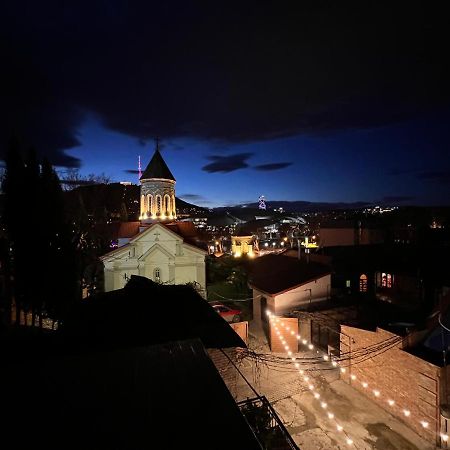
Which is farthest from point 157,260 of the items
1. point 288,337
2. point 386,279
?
point 386,279

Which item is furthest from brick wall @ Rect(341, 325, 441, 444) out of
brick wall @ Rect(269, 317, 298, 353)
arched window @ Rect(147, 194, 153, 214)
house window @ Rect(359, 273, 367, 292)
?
arched window @ Rect(147, 194, 153, 214)

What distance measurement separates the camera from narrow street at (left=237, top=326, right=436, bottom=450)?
10602 mm

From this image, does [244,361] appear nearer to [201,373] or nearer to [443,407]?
[443,407]

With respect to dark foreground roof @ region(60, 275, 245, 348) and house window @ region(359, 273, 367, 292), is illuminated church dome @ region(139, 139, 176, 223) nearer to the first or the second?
house window @ region(359, 273, 367, 292)

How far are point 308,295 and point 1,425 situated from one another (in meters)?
17.8

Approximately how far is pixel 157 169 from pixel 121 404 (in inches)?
1098

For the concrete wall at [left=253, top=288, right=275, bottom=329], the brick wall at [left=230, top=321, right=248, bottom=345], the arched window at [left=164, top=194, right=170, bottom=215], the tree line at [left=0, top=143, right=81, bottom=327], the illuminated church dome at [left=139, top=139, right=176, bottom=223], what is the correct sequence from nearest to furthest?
the tree line at [left=0, top=143, right=81, bottom=327], the brick wall at [left=230, top=321, right=248, bottom=345], the concrete wall at [left=253, top=288, right=275, bottom=329], the illuminated church dome at [left=139, top=139, right=176, bottom=223], the arched window at [left=164, top=194, right=170, bottom=215]

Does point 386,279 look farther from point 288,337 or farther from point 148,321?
point 148,321

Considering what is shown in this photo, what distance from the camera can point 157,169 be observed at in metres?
30.0

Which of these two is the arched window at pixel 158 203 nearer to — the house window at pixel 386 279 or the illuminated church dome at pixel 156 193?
the illuminated church dome at pixel 156 193

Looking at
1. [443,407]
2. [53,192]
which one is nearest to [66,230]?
[53,192]

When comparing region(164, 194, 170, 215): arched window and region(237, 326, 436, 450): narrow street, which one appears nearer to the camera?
region(237, 326, 436, 450): narrow street

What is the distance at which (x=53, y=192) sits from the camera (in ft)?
59.8

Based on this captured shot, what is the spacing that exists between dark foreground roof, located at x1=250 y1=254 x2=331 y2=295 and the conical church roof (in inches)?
516
